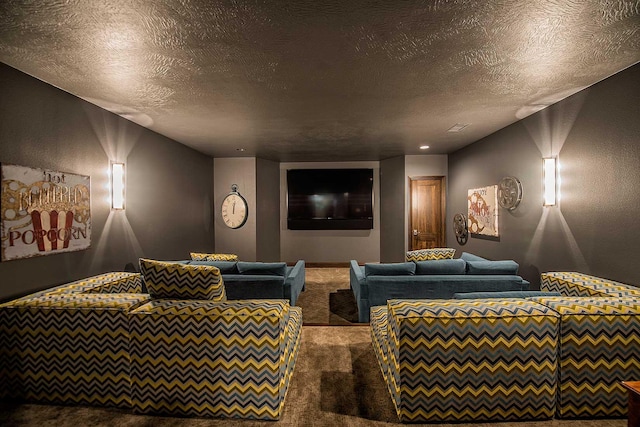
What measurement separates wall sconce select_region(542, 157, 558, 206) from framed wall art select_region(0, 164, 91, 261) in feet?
15.9

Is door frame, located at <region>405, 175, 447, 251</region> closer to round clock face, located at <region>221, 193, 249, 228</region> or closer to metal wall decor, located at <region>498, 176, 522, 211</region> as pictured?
metal wall decor, located at <region>498, 176, 522, 211</region>

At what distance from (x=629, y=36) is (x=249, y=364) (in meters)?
3.19

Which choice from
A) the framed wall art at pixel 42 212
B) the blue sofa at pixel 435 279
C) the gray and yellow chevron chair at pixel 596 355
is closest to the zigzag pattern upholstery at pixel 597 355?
the gray and yellow chevron chair at pixel 596 355

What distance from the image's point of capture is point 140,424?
1970 mm

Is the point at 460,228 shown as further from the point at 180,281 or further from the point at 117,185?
the point at 117,185

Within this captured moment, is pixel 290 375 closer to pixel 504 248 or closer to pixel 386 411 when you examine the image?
pixel 386 411

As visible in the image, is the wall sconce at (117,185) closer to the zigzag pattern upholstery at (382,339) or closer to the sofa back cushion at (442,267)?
the zigzag pattern upholstery at (382,339)

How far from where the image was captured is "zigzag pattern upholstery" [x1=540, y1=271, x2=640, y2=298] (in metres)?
2.43

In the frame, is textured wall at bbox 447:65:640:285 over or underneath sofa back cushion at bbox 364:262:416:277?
over

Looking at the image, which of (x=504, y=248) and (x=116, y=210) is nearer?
(x=116, y=210)

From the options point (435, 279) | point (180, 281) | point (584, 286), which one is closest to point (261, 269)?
point (180, 281)

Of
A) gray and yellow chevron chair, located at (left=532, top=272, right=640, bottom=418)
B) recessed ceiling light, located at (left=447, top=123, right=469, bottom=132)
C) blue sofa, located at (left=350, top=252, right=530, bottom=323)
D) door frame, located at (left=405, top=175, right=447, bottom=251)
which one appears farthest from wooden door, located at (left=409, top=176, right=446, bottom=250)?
gray and yellow chevron chair, located at (left=532, top=272, right=640, bottom=418)

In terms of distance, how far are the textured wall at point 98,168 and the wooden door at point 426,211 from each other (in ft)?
14.6

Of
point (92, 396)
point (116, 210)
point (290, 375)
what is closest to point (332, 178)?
point (116, 210)
